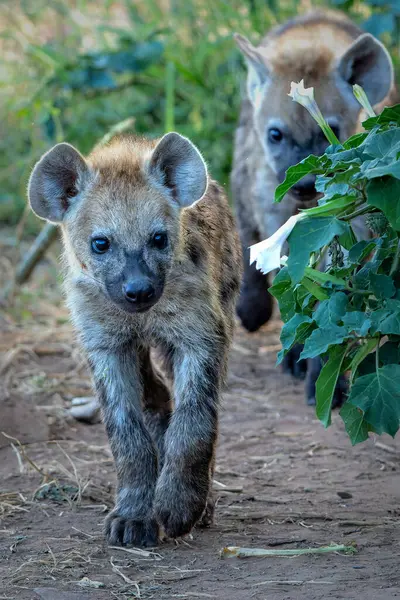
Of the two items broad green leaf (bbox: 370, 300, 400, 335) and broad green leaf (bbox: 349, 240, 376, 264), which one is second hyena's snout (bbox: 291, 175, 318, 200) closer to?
broad green leaf (bbox: 349, 240, 376, 264)

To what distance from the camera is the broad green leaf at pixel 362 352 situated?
3066 millimetres

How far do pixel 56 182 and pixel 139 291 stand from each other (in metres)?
0.62

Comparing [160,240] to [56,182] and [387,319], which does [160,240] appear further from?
[387,319]

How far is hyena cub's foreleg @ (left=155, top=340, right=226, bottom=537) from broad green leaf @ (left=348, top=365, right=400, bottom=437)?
2.38ft

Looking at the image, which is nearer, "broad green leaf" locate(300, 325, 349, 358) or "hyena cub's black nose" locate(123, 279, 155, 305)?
"broad green leaf" locate(300, 325, 349, 358)

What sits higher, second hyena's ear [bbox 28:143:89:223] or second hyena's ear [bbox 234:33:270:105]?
second hyena's ear [bbox 234:33:270:105]

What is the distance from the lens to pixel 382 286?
9.82 ft

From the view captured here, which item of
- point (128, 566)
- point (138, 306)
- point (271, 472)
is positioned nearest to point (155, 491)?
point (128, 566)

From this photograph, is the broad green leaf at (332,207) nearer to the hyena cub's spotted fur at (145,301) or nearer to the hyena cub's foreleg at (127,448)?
the hyena cub's spotted fur at (145,301)

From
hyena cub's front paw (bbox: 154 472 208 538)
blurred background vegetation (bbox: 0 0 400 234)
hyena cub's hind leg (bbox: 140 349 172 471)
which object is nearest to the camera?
hyena cub's front paw (bbox: 154 472 208 538)

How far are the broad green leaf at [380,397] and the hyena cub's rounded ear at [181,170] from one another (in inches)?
43.4

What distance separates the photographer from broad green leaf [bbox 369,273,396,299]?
2982 millimetres

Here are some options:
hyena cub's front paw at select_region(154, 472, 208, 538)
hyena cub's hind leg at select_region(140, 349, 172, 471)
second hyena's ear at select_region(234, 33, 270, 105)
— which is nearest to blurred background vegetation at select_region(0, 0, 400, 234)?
second hyena's ear at select_region(234, 33, 270, 105)

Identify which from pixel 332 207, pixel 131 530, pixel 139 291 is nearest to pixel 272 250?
pixel 332 207
